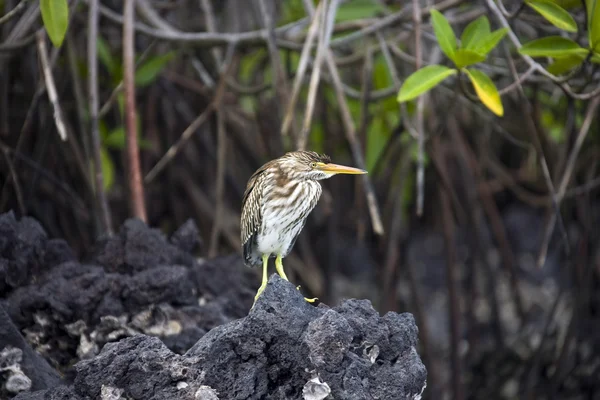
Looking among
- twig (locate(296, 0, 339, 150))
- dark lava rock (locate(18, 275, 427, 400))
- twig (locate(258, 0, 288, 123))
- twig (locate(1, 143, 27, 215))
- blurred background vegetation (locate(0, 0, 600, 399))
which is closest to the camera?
dark lava rock (locate(18, 275, 427, 400))

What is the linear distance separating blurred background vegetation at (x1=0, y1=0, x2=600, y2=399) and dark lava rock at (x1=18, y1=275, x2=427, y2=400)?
1.41 meters

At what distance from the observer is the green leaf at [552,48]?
287cm

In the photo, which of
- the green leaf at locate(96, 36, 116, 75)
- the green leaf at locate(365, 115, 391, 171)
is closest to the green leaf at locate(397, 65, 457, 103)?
the green leaf at locate(365, 115, 391, 171)

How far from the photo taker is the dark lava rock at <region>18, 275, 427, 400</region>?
2.00m

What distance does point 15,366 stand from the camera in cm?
221

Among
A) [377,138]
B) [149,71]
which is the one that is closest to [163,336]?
[149,71]

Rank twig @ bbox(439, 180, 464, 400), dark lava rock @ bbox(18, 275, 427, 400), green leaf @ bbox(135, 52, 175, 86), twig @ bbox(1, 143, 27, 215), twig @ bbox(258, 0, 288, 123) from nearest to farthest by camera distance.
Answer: dark lava rock @ bbox(18, 275, 427, 400) < twig @ bbox(1, 143, 27, 215) < twig @ bbox(258, 0, 288, 123) < green leaf @ bbox(135, 52, 175, 86) < twig @ bbox(439, 180, 464, 400)

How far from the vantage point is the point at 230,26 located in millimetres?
4996

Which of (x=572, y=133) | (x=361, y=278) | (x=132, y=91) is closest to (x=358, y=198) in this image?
(x=572, y=133)

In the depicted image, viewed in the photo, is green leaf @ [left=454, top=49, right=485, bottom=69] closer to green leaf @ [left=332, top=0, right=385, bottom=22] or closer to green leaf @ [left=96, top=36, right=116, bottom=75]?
green leaf @ [left=332, top=0, right=385, bottom=22]

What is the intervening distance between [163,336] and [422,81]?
116 cm

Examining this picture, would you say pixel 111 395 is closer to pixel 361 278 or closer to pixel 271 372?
pixel 271 372

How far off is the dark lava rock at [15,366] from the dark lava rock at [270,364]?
0.16m

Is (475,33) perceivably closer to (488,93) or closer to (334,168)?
(488,93)
